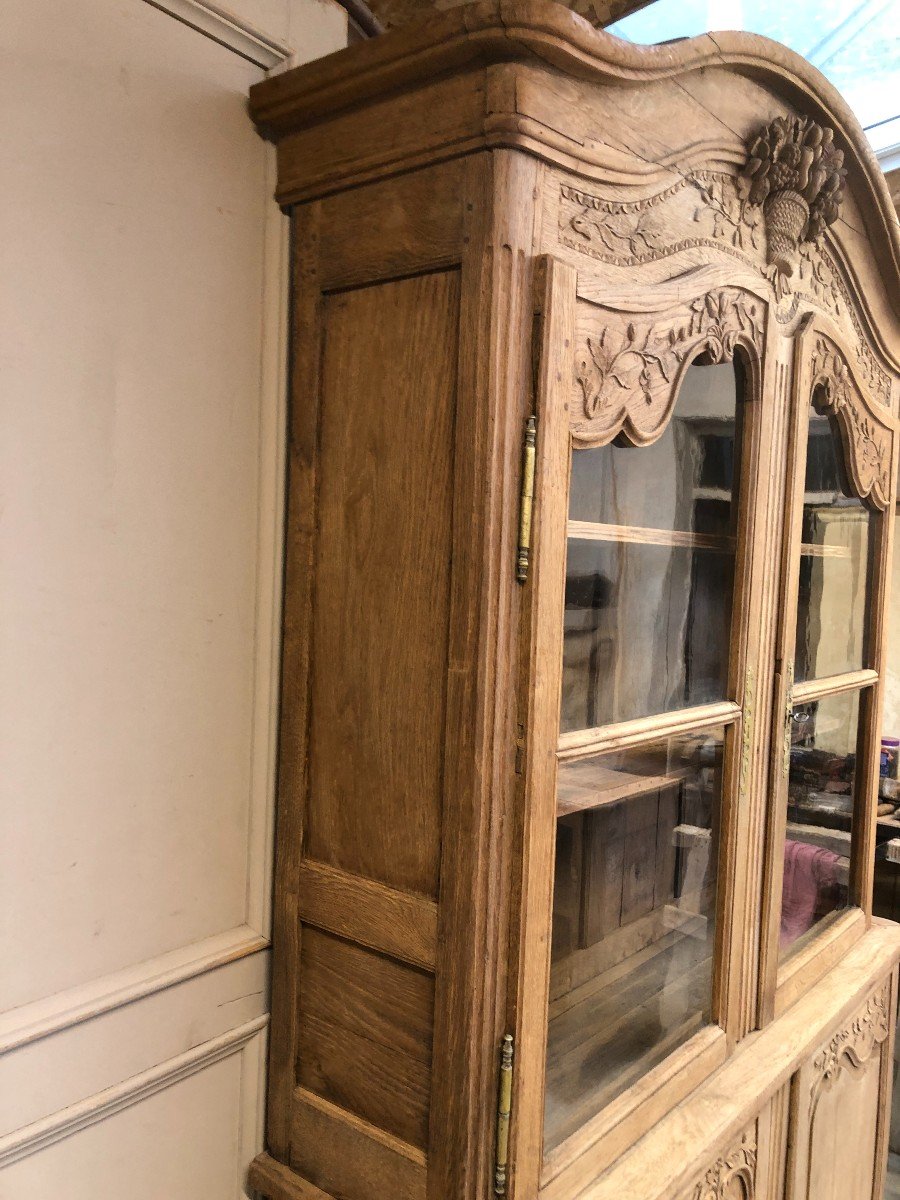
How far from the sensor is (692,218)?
0.88 metres

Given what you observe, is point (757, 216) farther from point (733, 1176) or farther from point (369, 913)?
point (733, 1176)

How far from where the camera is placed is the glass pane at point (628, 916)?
826mm

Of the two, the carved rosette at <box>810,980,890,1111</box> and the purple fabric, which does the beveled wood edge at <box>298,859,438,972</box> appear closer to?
the purple fabric

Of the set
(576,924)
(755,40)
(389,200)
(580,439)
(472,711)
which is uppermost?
(755,40)

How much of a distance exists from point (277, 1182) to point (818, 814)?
86cm

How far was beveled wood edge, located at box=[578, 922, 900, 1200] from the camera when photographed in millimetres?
828

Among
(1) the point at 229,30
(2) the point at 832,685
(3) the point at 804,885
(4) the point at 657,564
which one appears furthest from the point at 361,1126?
(1) the point at 229,30

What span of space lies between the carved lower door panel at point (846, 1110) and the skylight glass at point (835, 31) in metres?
1.61

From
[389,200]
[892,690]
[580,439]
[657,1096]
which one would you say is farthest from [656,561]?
[892,690]

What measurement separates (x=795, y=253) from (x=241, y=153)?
0.64 m

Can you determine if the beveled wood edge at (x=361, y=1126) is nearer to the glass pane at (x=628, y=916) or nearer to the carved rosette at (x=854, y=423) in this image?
the glass pane at (x=628, y=916)

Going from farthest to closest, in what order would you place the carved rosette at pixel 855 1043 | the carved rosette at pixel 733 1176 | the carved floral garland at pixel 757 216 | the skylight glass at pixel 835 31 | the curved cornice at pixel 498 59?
1. the skylight glass at pixel 835 31
2. the carved rosette at pixel 855 1043
3. the carved rosette at pixel 733 1176
4. the carved floral garland at pixel 757 216
5. the curved cornice at pixel 498 59

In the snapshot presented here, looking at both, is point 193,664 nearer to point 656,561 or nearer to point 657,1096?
point 656,561

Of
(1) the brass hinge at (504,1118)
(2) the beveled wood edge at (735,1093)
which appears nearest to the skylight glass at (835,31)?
(2) the beveled wood edge at (735,1093)
